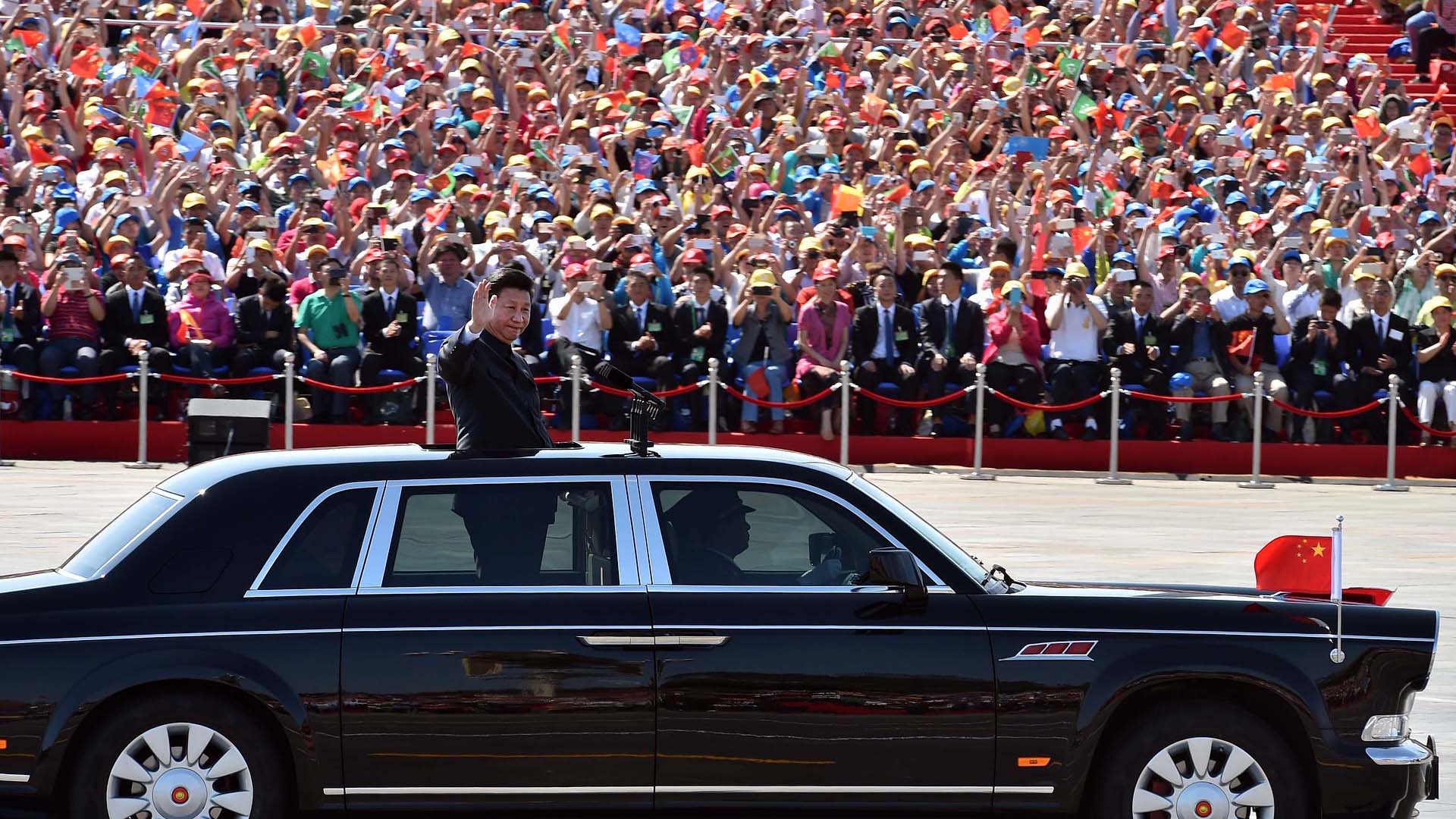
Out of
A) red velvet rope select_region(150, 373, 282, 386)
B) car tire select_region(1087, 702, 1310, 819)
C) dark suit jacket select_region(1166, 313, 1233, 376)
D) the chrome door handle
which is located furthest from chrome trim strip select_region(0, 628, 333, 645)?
dark suit jacket select_region(1166, 313, 1233, 376)

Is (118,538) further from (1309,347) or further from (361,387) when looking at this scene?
(1309,347)

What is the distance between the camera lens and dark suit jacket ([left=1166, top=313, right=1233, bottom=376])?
65.2 feet

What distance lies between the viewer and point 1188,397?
20.0m

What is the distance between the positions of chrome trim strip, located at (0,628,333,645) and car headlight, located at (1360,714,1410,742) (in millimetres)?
3335

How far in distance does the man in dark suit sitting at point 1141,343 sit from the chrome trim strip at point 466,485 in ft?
45.8

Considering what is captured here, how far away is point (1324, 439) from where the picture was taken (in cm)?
2028

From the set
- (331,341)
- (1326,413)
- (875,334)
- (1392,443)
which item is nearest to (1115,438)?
(1326,413)

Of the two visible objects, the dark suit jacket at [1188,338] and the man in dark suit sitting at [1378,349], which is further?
the man in dark suit sitting at [1378,349]

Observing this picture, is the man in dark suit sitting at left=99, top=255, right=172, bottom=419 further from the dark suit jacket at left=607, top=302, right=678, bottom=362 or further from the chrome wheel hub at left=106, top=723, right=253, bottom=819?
the chrome wheel hub at left=106, top=723, right=253, bottom=819

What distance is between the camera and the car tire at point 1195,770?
21.0ft

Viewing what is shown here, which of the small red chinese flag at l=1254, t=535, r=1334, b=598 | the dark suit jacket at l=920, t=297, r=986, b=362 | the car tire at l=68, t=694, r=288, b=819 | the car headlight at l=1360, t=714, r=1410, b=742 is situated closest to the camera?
the car tire at l=68, t=694, r=288, b=819

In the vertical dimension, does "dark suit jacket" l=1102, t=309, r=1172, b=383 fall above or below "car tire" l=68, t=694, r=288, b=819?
above

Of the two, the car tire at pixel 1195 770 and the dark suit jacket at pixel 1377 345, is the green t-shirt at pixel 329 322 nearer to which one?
the dark suit jacket at pixel 1377 345

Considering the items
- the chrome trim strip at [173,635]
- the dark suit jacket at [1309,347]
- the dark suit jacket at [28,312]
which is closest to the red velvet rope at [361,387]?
the dark suit jacket at [28,312]
